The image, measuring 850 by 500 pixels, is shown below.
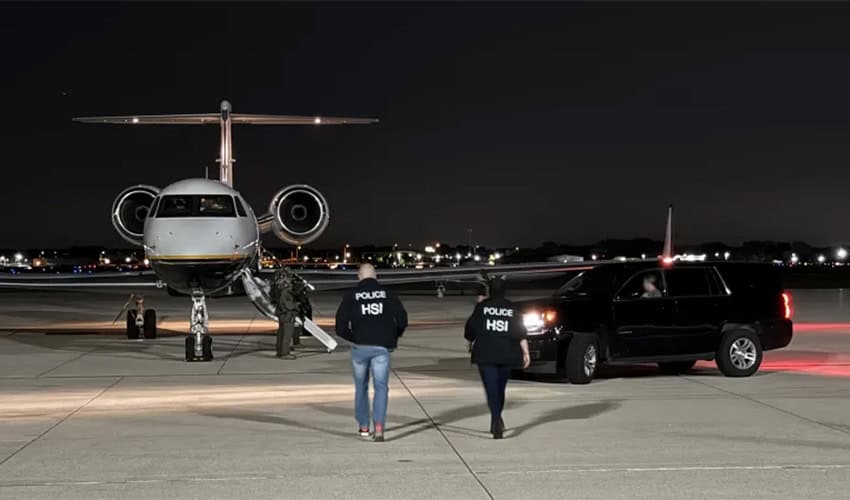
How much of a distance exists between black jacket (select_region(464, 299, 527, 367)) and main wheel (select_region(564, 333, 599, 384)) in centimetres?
409

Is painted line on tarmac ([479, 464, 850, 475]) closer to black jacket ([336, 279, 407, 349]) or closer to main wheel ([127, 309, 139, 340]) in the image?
black jacket ([336, 279, 407, 349])

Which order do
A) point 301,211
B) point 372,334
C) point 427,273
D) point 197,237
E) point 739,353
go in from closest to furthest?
point 372,334, point 739,353, point 197,237, point 301,211, point 427,273

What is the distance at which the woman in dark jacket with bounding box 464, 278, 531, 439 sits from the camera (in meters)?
9.02

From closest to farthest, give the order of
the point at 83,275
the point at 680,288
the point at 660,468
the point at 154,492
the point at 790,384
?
the point at 154,492, the point at 660,468, the point at 790,384, the point at 680,288, the point at 83,275

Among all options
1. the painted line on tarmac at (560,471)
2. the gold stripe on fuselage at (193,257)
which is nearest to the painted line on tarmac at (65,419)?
the painted line on tarmac at (560,471)

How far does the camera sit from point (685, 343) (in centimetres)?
1385

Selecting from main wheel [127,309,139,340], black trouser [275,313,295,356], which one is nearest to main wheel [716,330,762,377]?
black trouser [275,313,295,356]

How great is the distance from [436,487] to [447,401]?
4.47 m

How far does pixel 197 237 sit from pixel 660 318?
7.55 meters

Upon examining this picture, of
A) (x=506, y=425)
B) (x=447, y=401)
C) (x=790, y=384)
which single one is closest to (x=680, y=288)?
(x=790, y=384)

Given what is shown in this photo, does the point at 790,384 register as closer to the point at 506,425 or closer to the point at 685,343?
the point at 685,343

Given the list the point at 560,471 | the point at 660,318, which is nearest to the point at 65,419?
the point at 560,471

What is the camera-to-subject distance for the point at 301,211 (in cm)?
2216

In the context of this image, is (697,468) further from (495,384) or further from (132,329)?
(132,329)
